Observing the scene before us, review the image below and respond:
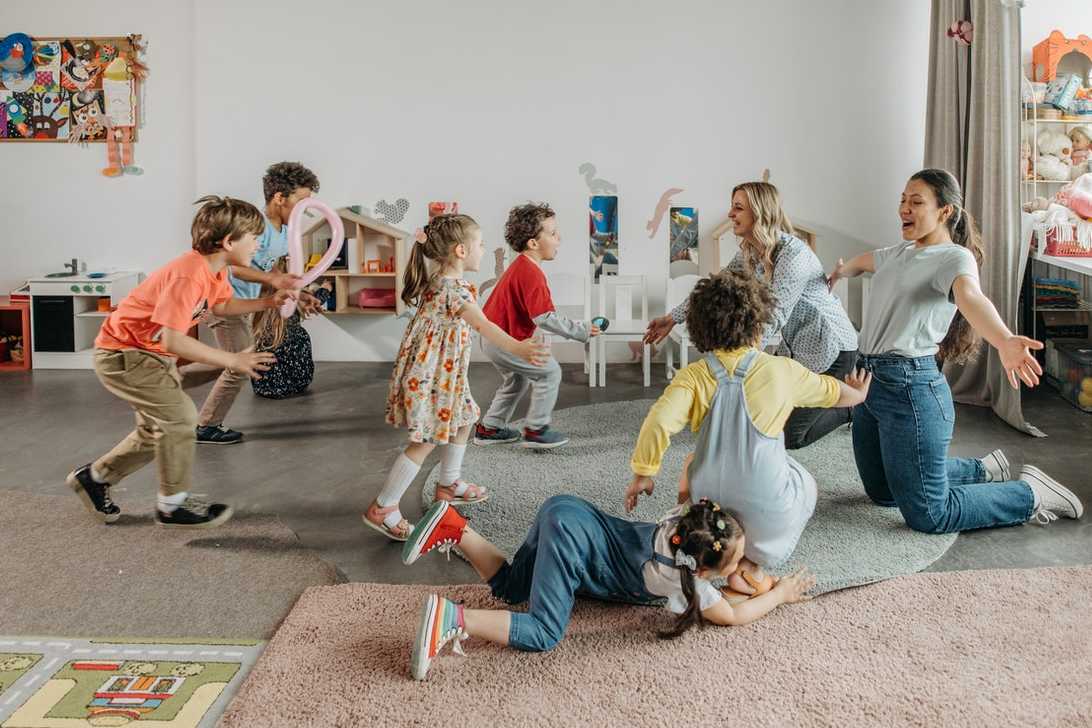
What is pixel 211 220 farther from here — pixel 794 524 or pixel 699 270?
pixel 699 270

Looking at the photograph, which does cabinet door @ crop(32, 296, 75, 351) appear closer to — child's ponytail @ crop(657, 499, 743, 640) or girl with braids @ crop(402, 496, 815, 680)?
girl with braids @ crop(402, 496, 815, 680)

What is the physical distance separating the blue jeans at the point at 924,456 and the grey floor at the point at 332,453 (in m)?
0.08

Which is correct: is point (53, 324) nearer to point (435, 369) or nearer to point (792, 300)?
point (435, 369)

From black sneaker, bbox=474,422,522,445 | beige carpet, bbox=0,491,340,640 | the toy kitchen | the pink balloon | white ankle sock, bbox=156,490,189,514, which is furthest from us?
the toy kitchen

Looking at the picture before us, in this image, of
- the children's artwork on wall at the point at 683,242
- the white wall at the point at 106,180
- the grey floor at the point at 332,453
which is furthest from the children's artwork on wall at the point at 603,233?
the white wall at the point at 106,180

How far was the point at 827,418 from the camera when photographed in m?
4.05

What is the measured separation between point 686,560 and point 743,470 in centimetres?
30

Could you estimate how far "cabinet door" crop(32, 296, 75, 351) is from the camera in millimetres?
5910

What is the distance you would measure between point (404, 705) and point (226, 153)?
4650mm

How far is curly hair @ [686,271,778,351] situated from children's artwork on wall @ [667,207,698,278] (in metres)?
3.48

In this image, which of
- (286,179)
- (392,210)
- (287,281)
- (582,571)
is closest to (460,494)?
(287,281)

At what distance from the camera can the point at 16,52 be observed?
6090mm

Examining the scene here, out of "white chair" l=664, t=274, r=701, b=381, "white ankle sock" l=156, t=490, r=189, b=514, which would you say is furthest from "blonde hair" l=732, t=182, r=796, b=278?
"white ankle sock" l=156, t=490, r=189, b=514

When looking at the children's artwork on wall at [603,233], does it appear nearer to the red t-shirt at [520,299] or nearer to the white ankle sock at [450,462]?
the red t-shirt at [520,299]
